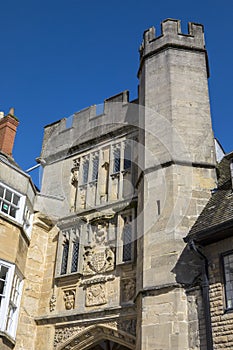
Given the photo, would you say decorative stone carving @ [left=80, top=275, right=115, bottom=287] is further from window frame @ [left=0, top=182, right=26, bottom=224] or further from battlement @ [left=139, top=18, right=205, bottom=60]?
battlement @ [left=139, top=18, right=205, bottom=60]

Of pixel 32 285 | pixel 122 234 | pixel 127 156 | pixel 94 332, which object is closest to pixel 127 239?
pixel 122 234

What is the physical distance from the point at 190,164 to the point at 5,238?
5.06m

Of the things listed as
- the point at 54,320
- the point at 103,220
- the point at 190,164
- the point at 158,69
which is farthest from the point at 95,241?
the point at 158,69

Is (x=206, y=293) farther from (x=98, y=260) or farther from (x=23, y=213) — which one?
(x=23, y=213)

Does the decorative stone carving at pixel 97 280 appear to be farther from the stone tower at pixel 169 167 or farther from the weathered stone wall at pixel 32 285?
the weathered stone wall at pixel 32 285

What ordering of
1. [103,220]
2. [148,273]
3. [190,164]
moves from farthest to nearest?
1. [103,220]
2. [190,164]
3. [148,273]

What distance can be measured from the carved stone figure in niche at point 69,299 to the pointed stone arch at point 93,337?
2.55 ft

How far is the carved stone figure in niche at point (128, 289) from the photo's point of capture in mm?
10398

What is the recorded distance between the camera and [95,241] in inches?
471

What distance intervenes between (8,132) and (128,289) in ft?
23.6

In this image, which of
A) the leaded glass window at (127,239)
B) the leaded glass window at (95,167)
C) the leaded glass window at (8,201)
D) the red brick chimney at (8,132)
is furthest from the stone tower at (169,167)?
the red brick chimney at (8,132)

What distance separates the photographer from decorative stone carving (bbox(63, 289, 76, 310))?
11.2 m

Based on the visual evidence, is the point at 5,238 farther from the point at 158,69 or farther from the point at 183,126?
the point at 158,69

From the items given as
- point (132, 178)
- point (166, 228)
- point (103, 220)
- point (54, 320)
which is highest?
point (132, 178)
